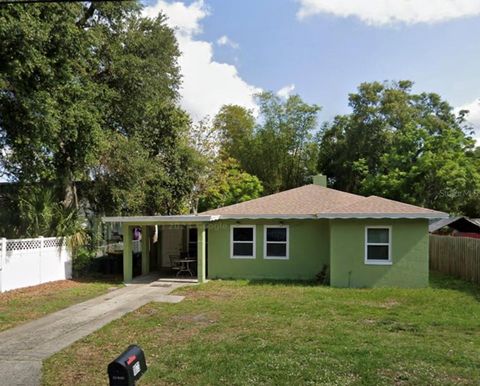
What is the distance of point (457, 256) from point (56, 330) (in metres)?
14.3

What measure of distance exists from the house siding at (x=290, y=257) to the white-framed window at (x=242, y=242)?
14cm

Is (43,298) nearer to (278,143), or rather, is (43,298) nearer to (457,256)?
(457,256)

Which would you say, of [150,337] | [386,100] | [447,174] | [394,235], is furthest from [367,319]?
[386,100]

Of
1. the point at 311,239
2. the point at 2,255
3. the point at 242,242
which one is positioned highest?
the point at 311,239

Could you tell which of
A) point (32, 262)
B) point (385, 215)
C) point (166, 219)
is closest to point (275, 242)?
point (166, 219)

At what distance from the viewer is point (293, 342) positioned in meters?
7.51

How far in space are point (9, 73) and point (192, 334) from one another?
902 cm

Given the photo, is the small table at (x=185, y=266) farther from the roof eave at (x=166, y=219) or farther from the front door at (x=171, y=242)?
the front door at (x=171, y=242)

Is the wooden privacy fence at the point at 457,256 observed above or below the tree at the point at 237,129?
below

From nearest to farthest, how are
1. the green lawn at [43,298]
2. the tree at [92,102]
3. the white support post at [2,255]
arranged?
the green lawn at [43,298]
the white support post at [2,255]
the tree at [92,102]

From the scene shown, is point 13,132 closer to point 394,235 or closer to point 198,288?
point 198,288

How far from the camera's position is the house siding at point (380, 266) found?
14414 mm

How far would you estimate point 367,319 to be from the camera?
9469 millimetres

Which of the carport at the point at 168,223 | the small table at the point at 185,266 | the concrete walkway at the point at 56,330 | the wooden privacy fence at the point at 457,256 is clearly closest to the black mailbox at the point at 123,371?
the concrete walkway at the point at 56,330
